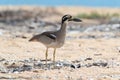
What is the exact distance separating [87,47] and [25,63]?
4.14 meters

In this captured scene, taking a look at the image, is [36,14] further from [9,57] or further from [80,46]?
[9,57]

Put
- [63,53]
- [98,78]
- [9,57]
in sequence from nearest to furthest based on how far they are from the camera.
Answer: [98,78]
[9,57]
[63,53]

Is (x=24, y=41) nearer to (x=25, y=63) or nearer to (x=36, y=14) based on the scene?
(x=25, y=63)

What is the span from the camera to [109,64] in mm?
12992

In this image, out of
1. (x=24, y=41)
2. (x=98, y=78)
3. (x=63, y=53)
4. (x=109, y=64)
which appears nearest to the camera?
(x=98, y=78)

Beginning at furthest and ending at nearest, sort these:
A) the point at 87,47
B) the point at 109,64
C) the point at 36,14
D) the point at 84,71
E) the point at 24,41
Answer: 1. the point at 36,14
2. the point at 24,41
3. the point at 87,47
4. the point at 109,64
5. the point at 84,71

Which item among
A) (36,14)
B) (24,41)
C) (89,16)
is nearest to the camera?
(24,41)

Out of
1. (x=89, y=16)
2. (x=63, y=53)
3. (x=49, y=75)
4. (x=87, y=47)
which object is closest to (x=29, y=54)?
(x=63, y=53)

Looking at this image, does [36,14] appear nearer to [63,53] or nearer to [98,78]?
[63,53]

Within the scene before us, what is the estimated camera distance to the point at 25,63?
13.2m

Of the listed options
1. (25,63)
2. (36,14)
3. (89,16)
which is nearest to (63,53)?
(25,63)

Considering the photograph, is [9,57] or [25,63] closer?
[25,63]

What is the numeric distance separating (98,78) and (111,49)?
536 cm

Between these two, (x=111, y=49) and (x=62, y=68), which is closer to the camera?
(x=62, y=68)
